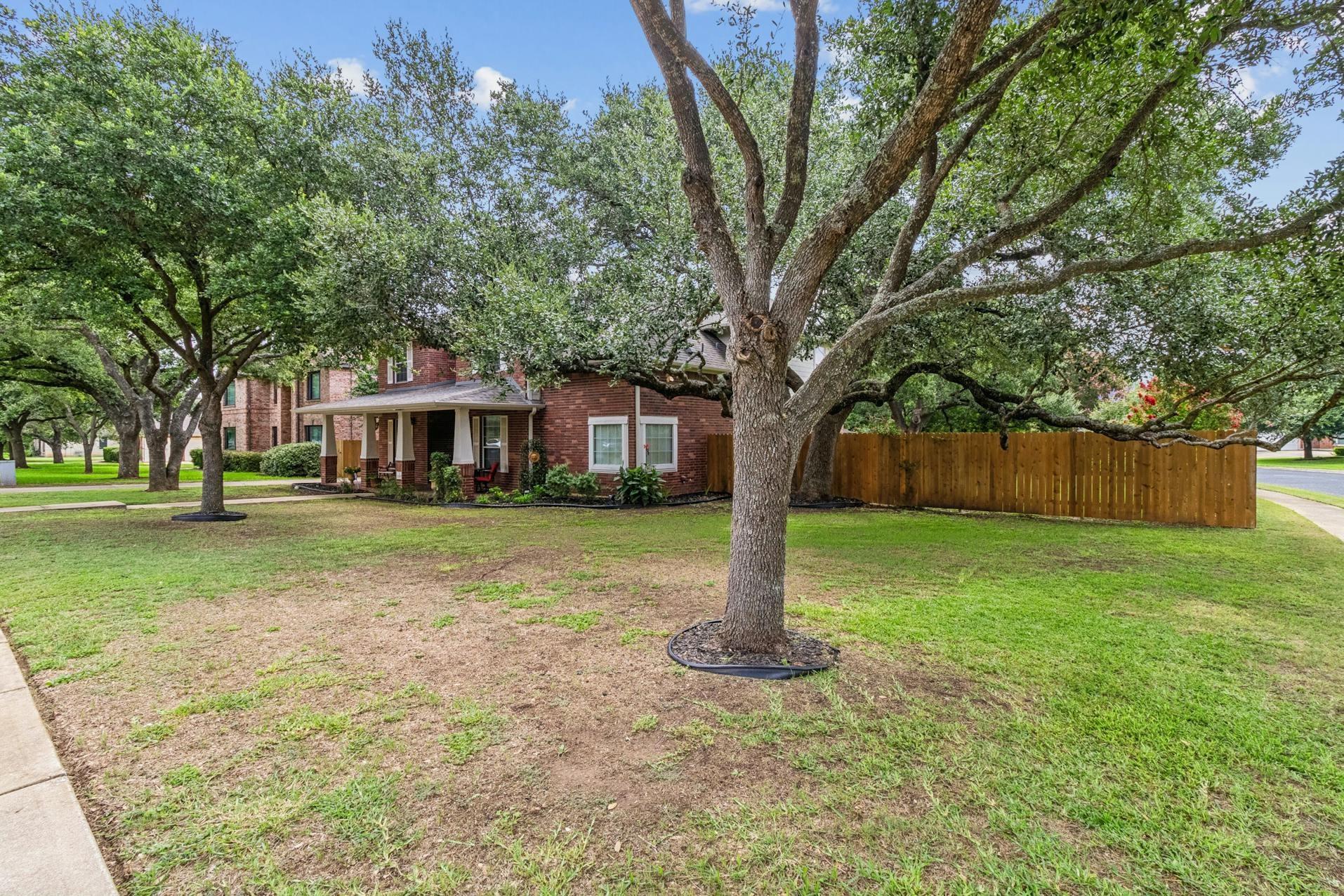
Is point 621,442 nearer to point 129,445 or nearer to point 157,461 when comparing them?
point 157,461

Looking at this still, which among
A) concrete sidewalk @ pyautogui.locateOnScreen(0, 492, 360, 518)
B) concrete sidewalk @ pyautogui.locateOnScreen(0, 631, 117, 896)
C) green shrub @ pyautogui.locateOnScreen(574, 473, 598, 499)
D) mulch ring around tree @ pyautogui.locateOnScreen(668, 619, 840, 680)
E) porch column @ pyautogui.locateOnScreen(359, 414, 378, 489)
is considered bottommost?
concrete sidewalk @ pyautogui.locateOnScreen(0, 631, 117, 896)

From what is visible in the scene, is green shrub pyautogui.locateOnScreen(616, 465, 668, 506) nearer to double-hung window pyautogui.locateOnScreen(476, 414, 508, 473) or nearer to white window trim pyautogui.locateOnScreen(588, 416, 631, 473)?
white window trim pyautogui.locateOnScreen(588, 416, 631, 473)

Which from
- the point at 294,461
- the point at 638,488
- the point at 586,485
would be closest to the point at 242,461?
the point at 294,461

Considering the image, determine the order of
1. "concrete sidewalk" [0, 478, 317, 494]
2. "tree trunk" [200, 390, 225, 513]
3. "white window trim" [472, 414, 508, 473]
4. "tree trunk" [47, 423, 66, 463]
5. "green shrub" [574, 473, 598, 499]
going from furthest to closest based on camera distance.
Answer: "tree trunk" [47, 423, 66, 463], "concrete sidewalk" [0, 478, 317, 494], "white window trim" [472, 414, 508, 473], "green shrub" [574, 473, 598, 499], "tree trunk" [200, 390, 225, 513]

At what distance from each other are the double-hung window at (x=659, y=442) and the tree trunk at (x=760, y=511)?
1068cm

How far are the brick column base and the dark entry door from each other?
80 cm

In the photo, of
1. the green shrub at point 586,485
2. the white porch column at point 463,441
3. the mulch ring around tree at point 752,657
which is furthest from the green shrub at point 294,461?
the mulch ring around tree at point 752,657

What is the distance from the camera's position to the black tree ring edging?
12.0m

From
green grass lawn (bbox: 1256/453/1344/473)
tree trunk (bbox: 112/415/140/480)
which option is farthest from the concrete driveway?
tree trunk (bbox: 112/415/140/480)

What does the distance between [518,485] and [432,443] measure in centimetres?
395

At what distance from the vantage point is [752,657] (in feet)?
14.0

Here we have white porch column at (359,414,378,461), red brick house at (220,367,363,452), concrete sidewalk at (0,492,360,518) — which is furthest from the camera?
red brick house at (220,367,363,452)

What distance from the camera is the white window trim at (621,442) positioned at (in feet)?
48.8

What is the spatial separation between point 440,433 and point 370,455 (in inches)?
102
